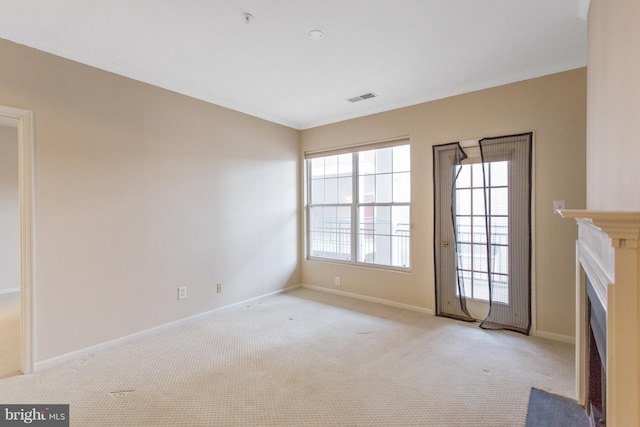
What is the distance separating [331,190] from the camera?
4.88 metres

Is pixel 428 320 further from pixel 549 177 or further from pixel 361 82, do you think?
pixel 361 82

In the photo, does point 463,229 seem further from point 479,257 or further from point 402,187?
point 402,187

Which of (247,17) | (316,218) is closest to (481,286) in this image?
(316,218)

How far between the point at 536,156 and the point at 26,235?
15.1 feet

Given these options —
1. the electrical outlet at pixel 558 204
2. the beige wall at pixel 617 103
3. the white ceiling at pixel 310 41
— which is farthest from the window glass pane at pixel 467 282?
the white ceiling at pixel 310 41

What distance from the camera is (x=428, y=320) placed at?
3.55m

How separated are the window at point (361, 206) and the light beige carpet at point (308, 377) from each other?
3.97 ft

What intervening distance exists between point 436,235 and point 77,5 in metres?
3.83

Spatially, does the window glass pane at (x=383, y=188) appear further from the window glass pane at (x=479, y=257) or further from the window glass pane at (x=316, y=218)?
the window glass pane at (x=479, y=257)

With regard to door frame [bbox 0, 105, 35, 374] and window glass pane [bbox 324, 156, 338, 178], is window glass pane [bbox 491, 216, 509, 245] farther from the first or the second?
door frame [bbox 0, 105, 35, 374]

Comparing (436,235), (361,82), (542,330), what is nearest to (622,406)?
(542,330)

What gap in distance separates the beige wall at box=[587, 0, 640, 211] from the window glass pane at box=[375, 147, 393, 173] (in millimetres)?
2541

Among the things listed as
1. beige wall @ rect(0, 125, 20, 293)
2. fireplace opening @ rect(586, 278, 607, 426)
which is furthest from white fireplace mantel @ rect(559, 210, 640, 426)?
beige wall @ rect(0, 125, 20, 293)

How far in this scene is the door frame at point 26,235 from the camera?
240 centimetres
